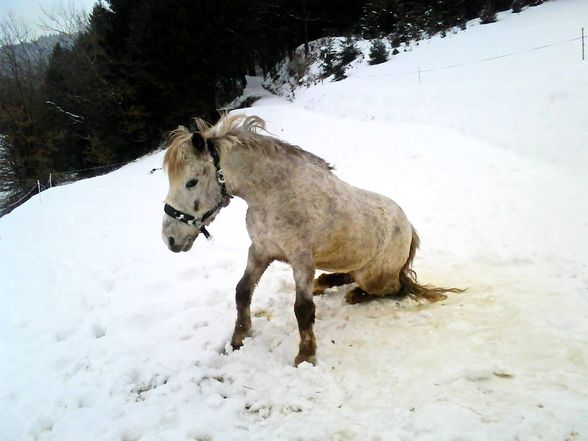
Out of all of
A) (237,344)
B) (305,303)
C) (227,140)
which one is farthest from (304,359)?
(227,140)

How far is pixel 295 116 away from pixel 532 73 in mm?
9141

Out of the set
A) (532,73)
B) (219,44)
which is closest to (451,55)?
(532,73)

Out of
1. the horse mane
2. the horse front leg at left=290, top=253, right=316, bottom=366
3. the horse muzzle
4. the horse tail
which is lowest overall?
the horse tail

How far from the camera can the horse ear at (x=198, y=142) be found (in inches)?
112

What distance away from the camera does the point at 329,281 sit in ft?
14.3

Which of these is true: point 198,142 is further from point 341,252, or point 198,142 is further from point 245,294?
point 341,252

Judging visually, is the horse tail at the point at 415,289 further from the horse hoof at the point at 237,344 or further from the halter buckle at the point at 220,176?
the halter buckle at the point at 220,176

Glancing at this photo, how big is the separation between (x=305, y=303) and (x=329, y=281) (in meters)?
1.32

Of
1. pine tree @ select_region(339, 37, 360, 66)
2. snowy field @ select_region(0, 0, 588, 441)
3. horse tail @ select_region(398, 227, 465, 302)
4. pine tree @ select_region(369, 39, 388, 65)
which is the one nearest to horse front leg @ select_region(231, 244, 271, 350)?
snowy field @ select_region(0, 0, 588, 441)

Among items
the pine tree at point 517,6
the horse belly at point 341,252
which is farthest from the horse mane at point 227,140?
the pine tree at point 517,6

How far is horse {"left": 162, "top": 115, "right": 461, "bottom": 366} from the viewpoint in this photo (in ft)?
9.64

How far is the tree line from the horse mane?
1445cm

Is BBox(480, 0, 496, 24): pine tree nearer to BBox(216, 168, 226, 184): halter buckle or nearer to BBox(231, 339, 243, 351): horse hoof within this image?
BBox(216, 168, 226, 184): halter buckle

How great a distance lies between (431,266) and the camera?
4.83 meters
